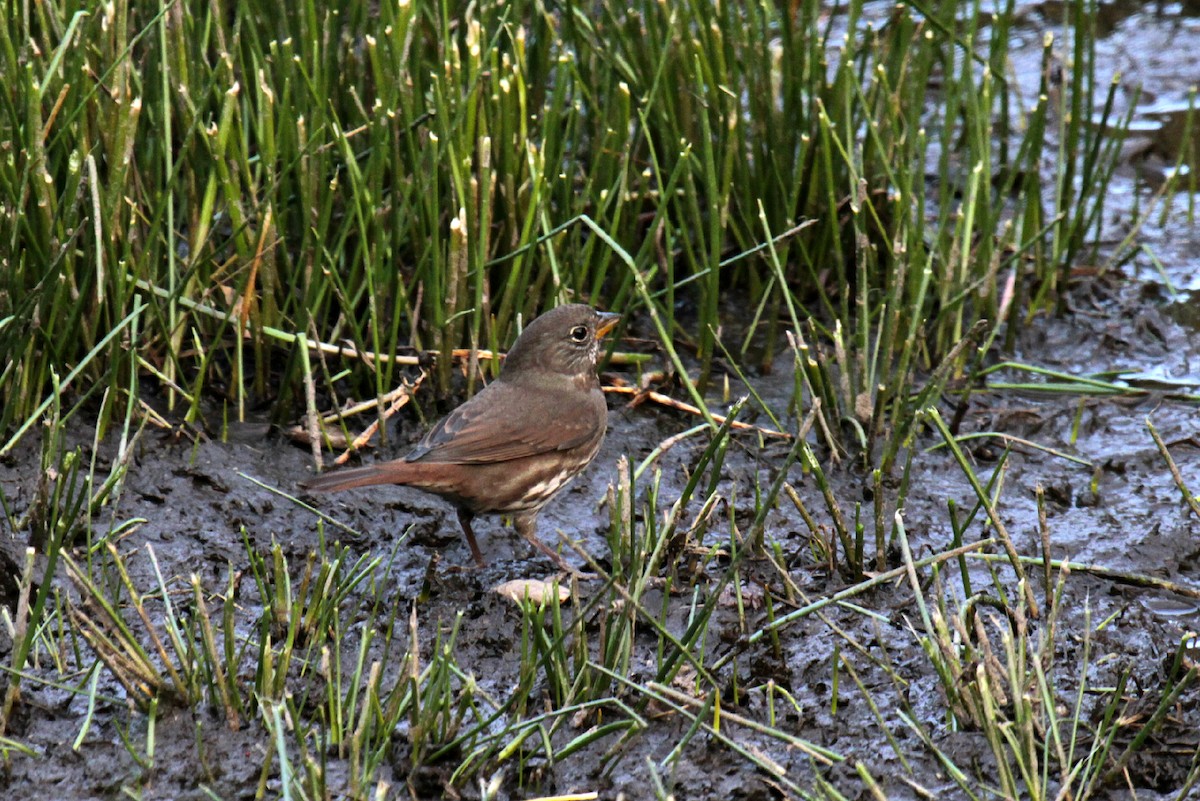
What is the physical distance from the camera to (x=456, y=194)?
5.45m

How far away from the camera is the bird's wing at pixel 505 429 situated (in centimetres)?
493

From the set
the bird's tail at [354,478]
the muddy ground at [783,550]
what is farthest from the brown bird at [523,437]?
the muddy ground at [783,550]

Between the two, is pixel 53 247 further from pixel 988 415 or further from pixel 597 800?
pixel 988 415

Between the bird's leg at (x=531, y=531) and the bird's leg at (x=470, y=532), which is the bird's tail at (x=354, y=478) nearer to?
the bird's leg at (x=470, y=532)

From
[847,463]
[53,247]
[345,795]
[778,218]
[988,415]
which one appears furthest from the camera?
[778,218]

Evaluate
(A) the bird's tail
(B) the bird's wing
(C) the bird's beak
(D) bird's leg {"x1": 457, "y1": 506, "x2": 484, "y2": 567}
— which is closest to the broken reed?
(C) the bird's beak

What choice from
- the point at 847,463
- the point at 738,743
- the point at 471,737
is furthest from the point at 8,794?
the point at 847,463

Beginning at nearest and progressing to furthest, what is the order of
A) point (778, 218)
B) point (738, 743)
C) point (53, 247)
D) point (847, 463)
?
point (738, 743) → point (53, 247) → point (847, 463) → point (778, 218)

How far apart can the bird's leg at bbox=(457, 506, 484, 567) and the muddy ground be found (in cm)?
7

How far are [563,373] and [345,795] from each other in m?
2.16

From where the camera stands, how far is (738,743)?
3.84 metres

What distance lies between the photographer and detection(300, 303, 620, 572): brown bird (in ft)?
15.9

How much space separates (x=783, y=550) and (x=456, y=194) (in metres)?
1.76

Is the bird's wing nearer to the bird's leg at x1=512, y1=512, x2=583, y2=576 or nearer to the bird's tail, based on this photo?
the bird's tail
